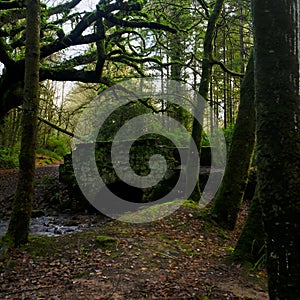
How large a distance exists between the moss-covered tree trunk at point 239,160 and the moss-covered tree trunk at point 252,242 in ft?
6.05

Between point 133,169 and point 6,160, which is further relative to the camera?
point 6,160

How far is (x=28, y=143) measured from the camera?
580cm

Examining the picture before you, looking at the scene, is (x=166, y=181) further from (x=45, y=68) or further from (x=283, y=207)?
(x=283, y=207)

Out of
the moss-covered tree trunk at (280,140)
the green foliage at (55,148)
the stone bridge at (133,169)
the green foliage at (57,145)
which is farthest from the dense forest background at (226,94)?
the green foliage at (57,145)

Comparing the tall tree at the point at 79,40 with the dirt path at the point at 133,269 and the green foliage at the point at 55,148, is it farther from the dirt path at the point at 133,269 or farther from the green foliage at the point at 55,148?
the green foliage at the point at 55,148

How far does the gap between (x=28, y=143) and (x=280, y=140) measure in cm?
484

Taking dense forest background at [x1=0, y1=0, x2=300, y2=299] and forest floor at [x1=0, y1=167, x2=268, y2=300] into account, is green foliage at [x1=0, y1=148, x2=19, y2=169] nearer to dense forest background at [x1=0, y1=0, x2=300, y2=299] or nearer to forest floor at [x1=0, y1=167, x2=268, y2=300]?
dense forest background at [x1=0, y1=0, x2=300, y2=299]

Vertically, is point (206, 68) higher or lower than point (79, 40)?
lower

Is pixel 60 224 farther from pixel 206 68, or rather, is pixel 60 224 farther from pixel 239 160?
pixel 206 68

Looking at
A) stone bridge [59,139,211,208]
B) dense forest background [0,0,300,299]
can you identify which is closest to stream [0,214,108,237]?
stone bridge [59,139,211,208]

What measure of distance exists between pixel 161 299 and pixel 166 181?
24.2 feet

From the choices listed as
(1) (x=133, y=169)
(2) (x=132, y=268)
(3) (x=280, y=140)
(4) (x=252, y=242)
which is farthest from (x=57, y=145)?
(3) (x=280, y=140)

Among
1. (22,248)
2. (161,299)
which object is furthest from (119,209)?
(161,299)

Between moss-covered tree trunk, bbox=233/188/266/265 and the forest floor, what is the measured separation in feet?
0.71
